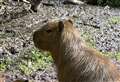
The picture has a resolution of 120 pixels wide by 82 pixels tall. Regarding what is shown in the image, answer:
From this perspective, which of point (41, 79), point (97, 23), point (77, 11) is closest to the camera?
point (41, 79)

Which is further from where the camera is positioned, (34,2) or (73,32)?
(34,2)

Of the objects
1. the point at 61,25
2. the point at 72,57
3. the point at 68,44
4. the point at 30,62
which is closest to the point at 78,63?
the point at 72,57

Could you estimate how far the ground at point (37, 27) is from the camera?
645 cm

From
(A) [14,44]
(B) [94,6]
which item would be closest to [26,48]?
(A) [14,44]

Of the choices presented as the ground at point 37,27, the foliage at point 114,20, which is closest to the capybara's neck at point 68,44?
the ground at point 37,27

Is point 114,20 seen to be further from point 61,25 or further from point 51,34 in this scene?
point 61,25

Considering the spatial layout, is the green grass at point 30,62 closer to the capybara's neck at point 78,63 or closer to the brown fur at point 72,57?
the brown fur at point 72,57

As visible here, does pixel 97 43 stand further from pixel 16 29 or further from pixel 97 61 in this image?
pixel 97 61

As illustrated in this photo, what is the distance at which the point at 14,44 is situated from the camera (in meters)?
7.32

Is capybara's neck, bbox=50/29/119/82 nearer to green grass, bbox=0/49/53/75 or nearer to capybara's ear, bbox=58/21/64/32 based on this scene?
capybara's ear, bbox=58/21/64/32

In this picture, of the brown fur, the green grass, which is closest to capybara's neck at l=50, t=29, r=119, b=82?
the brown fur

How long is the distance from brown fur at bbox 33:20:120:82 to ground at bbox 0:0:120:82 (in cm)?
118

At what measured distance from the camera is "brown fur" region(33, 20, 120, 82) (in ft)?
15.7

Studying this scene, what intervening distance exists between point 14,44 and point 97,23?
9.13 ft
